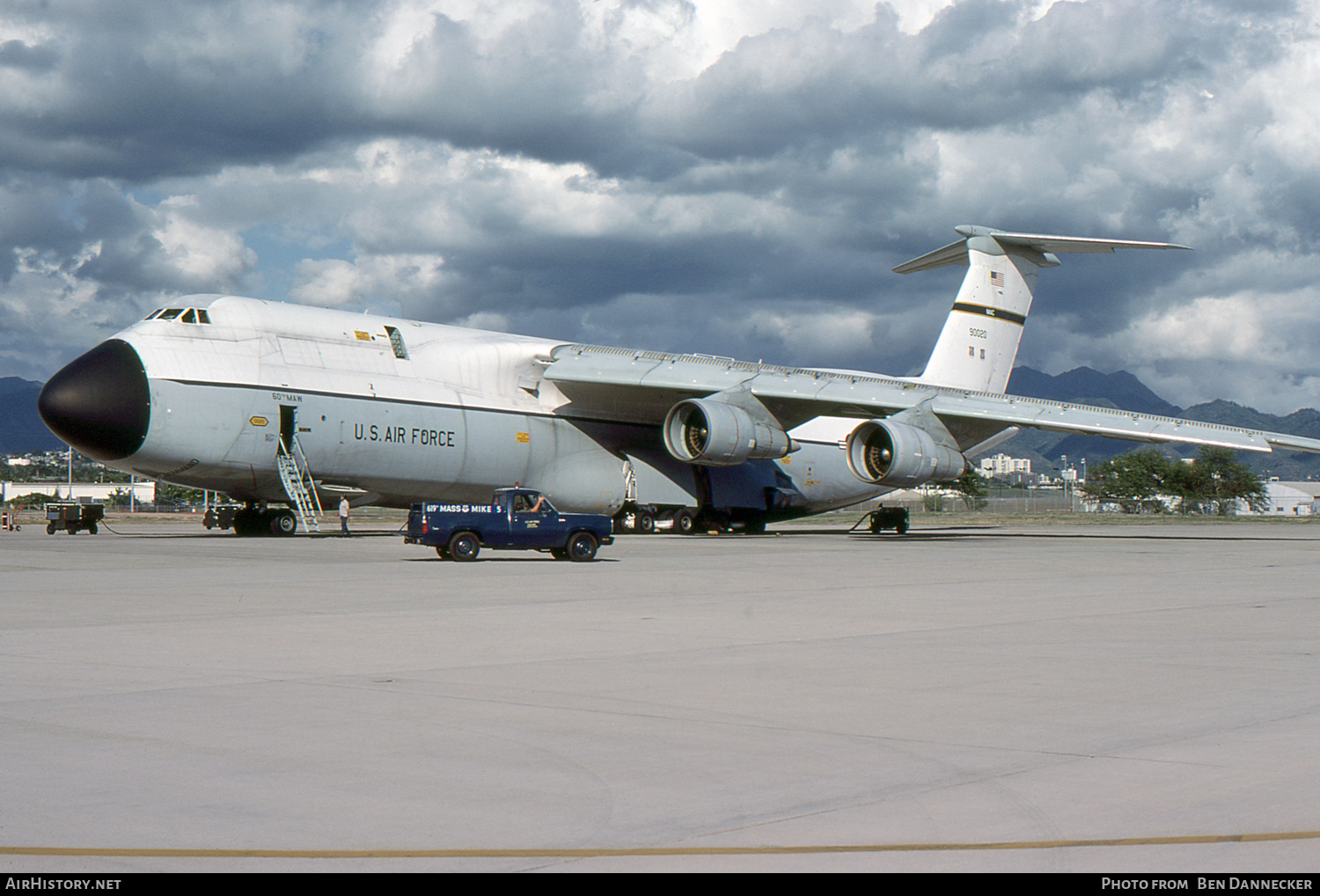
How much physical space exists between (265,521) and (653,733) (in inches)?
1027

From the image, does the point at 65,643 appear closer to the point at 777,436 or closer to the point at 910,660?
the point at 910,660

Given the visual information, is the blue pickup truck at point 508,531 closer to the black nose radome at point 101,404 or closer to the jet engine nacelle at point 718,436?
the black nose radome at point 101,404

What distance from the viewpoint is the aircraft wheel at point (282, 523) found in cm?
3112

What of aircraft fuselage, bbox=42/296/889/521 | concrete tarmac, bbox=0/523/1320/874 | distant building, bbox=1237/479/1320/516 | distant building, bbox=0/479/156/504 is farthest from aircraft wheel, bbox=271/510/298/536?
distant building, bbox=1237/479/1320/516

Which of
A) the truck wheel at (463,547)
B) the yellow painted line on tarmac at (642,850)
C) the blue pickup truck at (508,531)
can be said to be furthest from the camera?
the truck wheel at (463,547)

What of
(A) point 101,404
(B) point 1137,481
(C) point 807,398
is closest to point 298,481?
(A) point 101,404

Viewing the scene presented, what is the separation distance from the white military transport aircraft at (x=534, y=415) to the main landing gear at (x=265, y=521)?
5 cm

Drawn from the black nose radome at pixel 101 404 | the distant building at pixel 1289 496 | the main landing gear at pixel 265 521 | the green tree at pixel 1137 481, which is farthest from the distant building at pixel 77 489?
the distant building at pixel 1289 496

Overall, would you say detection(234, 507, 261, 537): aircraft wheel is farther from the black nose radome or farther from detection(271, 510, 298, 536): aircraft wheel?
the black nose radome

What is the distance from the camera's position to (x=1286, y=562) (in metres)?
24.3

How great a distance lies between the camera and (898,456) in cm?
3162

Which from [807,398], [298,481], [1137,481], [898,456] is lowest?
[298,481]

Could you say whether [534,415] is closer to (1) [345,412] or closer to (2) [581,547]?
(1) [345,412]

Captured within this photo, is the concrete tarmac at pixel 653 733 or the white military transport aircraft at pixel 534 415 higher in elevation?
the white military transport aircraft at pixel 534 415
